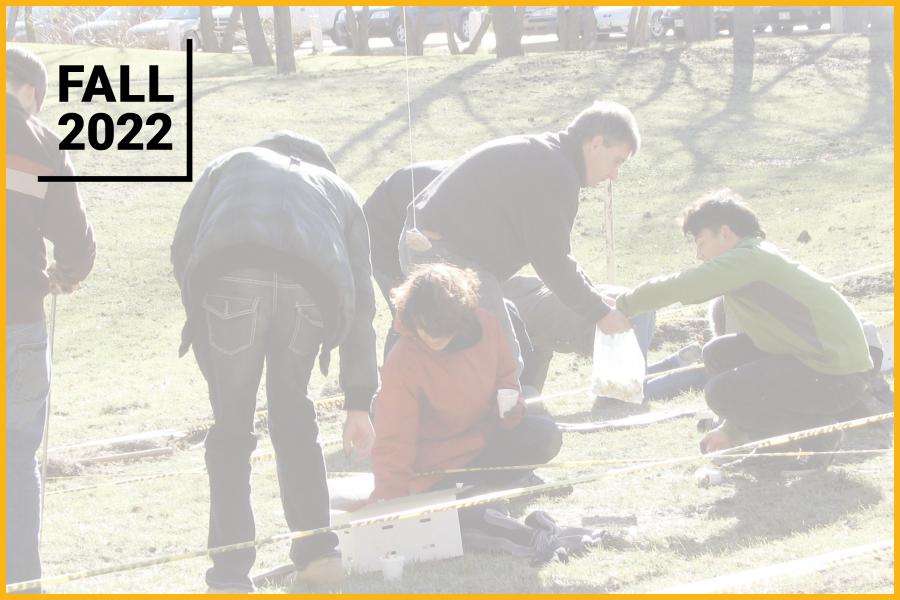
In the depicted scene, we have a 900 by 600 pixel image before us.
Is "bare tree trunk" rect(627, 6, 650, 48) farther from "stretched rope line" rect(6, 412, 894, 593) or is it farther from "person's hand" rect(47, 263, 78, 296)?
"person's hand" rect(47, 263, 78, 296)

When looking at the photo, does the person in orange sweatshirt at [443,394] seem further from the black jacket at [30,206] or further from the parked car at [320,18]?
the parked car at [320,18]

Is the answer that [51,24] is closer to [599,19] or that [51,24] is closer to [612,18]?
[599,19]

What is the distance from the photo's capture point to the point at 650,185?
48.0 feet

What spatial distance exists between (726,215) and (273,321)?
6.82ft

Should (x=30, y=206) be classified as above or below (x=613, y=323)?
above

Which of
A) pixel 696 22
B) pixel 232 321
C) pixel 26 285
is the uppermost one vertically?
pixel 696 22

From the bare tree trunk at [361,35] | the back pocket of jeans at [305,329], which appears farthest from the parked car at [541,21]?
the back pocket of jeans at [305,329]

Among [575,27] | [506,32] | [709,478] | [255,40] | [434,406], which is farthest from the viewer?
[575,27]

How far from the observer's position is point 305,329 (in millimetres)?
4566

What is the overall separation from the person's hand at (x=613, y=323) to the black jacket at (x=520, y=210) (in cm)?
2

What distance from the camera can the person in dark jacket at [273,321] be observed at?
14.7ft

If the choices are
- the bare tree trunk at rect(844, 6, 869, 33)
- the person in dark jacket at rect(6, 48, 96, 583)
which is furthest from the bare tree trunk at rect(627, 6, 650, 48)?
the person in dark jacket at rect(6, 48, 96, 583)

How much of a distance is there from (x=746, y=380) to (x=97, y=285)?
7.63m

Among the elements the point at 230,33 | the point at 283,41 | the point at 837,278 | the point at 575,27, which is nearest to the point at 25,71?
the point at 837,278
